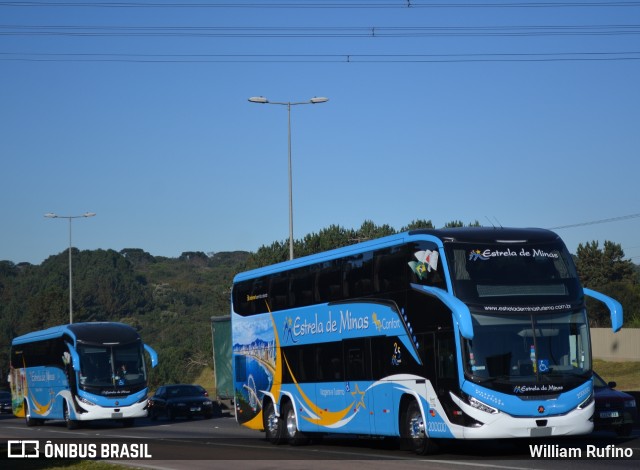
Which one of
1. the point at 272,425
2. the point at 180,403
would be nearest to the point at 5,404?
the point at 180,403

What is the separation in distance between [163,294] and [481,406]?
16180cm

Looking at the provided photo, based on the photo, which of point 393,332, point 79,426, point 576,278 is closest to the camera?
point 576,278

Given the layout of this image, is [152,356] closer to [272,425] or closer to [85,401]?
[85,401]

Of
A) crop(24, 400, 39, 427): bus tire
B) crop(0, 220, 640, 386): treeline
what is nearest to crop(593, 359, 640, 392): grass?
crop(0, 220, 640, 386): treeline

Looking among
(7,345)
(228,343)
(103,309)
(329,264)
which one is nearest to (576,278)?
(329,264)

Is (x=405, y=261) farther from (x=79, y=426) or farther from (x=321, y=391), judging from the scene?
(x=79, y=426)

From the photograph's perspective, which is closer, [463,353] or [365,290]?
[463,353]

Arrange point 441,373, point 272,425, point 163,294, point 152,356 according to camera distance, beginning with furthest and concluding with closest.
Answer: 1. point 163,294
2. point 152,356
3. point 272,425
4. point 441,373

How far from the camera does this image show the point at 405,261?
69.2 ft

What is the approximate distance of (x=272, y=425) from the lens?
2658 centimetres

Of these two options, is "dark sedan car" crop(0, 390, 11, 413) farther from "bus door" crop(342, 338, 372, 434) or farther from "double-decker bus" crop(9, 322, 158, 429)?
"bus door" crop(342, 338, 372, 434)

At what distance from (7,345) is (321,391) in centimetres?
11369

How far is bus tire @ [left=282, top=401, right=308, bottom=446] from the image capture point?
25.5 meters

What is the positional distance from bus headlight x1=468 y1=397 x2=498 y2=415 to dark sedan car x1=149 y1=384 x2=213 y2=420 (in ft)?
87.1
